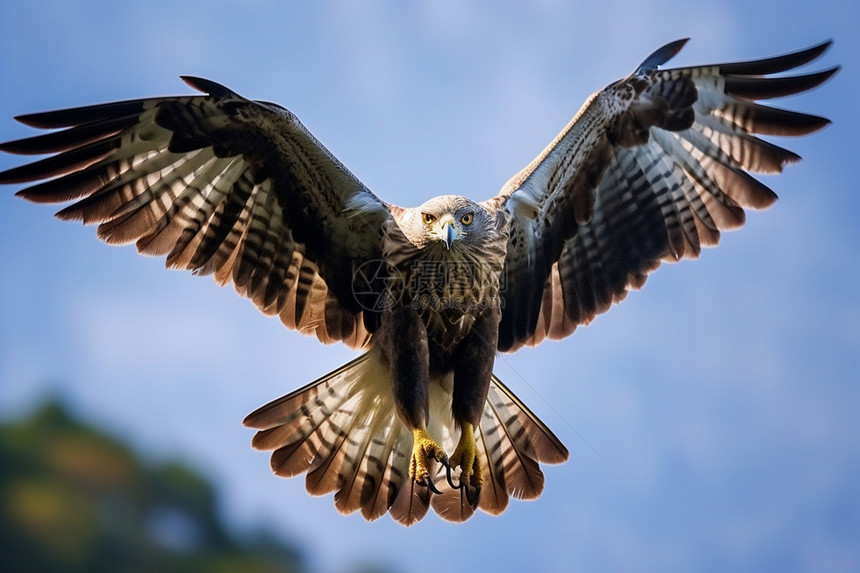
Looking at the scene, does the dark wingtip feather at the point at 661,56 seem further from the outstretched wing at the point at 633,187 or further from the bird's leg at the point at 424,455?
the bird's leg at the point at 424,455

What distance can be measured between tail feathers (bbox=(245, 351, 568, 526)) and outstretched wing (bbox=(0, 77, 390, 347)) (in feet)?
1.20

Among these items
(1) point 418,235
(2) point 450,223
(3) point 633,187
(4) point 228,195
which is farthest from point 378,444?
(3) point 633,187

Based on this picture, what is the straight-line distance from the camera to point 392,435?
6652 millimetres

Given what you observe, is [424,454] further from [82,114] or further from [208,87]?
[82,114]

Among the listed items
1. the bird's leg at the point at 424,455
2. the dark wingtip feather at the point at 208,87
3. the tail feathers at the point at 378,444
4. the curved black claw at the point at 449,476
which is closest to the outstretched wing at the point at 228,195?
the dark wingtip feather at the point at 208,87

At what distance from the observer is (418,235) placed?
588 centimetres

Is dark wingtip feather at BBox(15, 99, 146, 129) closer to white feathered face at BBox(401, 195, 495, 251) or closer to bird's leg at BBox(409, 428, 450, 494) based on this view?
white feathered face at BBox(401, 195, 495, 251)

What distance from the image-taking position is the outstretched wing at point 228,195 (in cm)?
611

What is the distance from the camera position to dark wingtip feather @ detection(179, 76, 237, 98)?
19.5 ft

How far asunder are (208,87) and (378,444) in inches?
96.3

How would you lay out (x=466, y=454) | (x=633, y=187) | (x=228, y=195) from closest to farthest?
(x=466, y=454)
(x=228, y=195)
(x=633, y=187)

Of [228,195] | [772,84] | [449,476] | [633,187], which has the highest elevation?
[772,84]

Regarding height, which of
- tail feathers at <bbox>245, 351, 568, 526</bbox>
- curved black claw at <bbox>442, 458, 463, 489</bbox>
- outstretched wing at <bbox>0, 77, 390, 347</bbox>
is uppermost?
outstretched wing at <bbox>0, 77, 390, 347</bbox>

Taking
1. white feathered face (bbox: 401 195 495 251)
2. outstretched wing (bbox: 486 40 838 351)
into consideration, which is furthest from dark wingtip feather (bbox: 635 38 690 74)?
white feathered face (bbox: 401 195 495 251)
